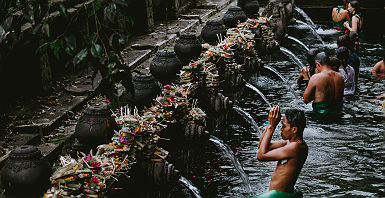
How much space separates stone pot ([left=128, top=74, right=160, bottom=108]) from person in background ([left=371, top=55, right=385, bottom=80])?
6.68 metres

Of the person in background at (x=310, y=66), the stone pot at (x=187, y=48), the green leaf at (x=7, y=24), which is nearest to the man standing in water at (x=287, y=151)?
the stone pot at (x=187, y=48)

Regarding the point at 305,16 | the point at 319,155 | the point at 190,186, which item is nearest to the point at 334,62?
the point at 319,155

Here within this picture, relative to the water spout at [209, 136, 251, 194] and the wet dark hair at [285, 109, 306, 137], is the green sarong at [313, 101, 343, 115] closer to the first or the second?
the water spout at [209, 136, 251, 194]

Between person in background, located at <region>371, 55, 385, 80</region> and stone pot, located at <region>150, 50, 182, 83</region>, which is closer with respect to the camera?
stone pot, located at <region>150, 50, 182, 83</region>

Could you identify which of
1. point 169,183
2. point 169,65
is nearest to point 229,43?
point 169,65

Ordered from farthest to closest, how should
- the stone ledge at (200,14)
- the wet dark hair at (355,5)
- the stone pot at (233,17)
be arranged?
1. the stone ledge at (200,14)
2. the wet dark hair at (355,5)
3. the stone pot at (233,17)

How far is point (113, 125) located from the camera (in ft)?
15.7

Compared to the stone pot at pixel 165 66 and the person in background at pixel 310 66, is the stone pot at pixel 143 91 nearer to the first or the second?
the stone pot at pixel 165 66

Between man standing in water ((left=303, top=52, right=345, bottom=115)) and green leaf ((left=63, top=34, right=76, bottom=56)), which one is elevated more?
green leaf ((left=63, top=34, right=76, bottom=56))

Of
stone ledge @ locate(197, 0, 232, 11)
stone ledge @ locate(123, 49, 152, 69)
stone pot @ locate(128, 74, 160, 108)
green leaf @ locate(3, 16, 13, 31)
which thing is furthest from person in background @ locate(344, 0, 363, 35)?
green leaf @ locate(3, 16, 13, 31)

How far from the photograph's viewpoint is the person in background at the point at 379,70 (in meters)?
10.4

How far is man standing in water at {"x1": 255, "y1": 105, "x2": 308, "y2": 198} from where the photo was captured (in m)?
5.36

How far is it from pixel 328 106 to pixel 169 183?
13.8 feet

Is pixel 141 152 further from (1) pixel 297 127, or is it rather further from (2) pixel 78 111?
(2) pixel 78 111
